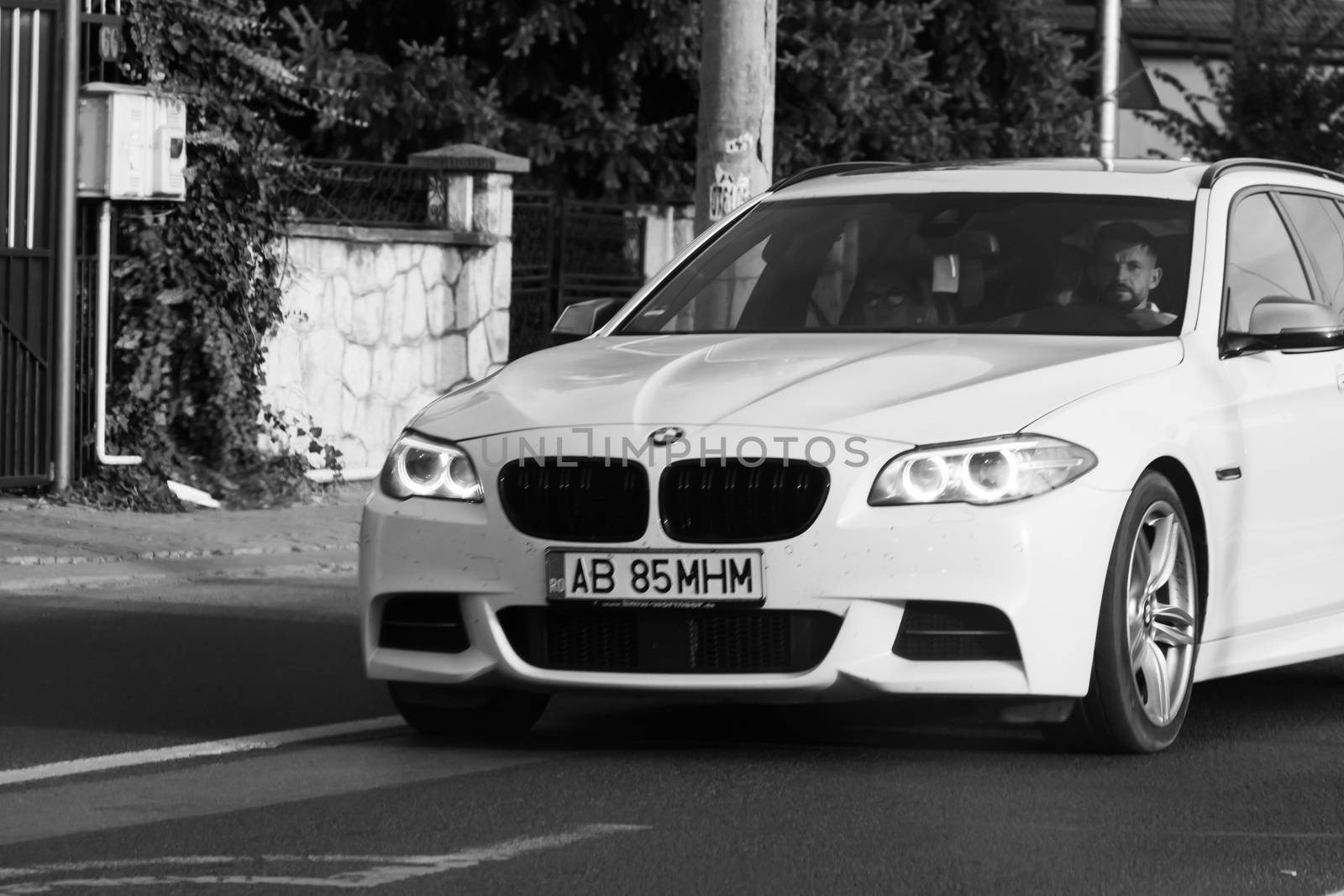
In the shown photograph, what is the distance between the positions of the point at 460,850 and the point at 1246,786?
2.06 m

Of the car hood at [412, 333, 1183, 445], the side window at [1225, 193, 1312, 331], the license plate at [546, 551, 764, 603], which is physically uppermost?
the side window at [1225, 193, 1312, 331]

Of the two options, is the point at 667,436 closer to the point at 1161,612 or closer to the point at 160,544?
the point at 1161,612

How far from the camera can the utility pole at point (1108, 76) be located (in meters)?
25.6

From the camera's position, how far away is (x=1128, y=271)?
748 cm

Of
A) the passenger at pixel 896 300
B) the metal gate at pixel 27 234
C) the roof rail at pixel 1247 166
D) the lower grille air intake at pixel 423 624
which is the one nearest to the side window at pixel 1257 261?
the roof rail at pixel 1247 166

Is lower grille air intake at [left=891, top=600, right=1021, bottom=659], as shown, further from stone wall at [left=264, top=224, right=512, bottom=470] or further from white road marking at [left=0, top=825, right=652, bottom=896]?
stone wall at [left=264, top=224, right=512, bottom=470]

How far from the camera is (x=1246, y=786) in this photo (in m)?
6.47

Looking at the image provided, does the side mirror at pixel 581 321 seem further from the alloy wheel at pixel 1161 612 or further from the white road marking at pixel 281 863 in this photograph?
the white road marking at pixel 281 863

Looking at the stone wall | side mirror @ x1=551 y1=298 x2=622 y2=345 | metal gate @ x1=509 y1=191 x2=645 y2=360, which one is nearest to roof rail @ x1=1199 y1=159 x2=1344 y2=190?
side mirror @ x1=551 y1=298 x2=622 y2=345

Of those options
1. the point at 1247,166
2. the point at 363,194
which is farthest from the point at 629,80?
the point at 1247,166

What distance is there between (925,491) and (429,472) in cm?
130

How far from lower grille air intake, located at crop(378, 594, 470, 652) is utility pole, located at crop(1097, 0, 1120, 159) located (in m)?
19.0

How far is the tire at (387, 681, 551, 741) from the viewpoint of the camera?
276 inches

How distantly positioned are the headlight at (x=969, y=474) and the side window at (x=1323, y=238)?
7.07 feet
